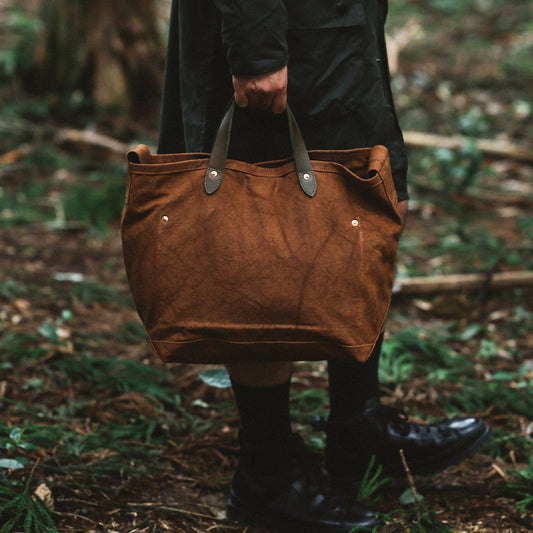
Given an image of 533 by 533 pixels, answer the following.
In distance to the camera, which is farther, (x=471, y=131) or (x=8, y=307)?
(x=471, y=131)

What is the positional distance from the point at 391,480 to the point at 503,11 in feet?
29.2

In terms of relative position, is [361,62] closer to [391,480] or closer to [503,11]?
[391,480]

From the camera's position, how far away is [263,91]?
1.42 metres

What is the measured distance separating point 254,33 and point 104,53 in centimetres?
492

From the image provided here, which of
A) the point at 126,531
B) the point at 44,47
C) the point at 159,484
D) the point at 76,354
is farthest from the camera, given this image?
the point at 44,47

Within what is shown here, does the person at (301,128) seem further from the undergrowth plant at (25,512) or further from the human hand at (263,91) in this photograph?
the undergrowth plant at (25,512)

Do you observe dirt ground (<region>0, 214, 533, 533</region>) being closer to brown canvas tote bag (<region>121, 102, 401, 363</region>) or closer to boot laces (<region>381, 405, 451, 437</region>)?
boot laces (<region>381, 405, 451, 437</region>)

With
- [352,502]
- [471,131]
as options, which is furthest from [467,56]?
[352,502]

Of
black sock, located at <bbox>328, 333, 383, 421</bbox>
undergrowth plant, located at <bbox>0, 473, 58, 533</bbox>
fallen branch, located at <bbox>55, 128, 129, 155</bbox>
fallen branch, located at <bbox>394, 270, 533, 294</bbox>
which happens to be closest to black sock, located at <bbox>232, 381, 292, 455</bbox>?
black sock, located at <bbox>328, 333, 383, 421</bbox>

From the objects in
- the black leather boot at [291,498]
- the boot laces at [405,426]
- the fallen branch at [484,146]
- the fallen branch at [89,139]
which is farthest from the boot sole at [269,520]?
the fallen branch at [89,139]

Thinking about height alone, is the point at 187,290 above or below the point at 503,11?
below

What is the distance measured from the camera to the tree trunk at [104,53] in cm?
579

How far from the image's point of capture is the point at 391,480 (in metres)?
2.02

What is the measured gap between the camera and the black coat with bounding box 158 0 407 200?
1394 mm
